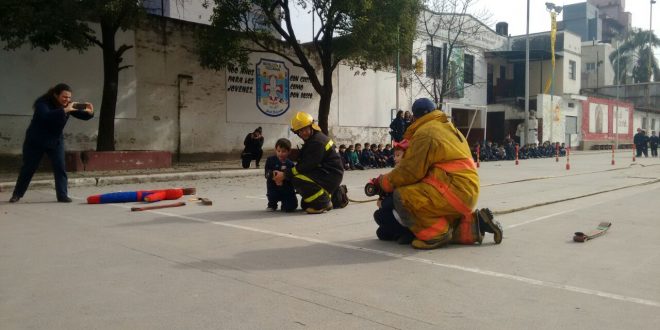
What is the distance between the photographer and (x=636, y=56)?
2346 inches

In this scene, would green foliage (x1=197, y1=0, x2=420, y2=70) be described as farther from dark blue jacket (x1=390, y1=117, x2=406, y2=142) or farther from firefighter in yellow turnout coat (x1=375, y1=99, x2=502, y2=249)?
firefighter in yellow turnout coat (x1=375, y1=99, x2=502, y2=249)

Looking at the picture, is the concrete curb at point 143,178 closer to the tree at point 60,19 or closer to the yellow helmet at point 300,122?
the tree at point 60,19

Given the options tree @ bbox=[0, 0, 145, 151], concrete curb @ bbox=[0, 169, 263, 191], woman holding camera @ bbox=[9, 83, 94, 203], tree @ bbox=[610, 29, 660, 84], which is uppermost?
tree @ bbox=[610, 29, 660, 84]

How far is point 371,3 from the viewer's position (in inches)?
710

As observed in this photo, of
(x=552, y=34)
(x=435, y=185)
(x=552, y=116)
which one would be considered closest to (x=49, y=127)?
(x=435, y=185)

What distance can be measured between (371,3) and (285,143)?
11.2 meters

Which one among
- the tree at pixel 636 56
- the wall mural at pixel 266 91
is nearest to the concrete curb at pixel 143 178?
the wall mural at pixel 266 91

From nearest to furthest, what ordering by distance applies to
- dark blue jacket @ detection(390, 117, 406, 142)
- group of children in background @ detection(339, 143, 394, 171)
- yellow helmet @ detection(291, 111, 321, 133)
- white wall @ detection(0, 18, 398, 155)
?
yellow helmet @ detection(291, 111, 321, 133)
white wall @ detection(0, 18, 398, 155)
dark blue jacket @ detection(390, 117, 406, 142)
group of children in background @ detection(339, 143, 394, 171)

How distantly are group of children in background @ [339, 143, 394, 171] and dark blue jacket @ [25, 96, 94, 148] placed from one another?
11316 millimetres

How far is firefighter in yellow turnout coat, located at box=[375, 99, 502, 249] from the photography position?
A: 17.2 feet

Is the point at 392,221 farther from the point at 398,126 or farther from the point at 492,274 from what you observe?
the point at 398,126

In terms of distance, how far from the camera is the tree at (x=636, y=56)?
5803 centimetres

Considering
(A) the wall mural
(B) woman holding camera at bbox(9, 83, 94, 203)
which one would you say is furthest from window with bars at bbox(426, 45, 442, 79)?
(B) woman holding camera at bbox(9, 83, 94, 203)

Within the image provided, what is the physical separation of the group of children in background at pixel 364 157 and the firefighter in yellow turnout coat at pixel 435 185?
44.8ft
